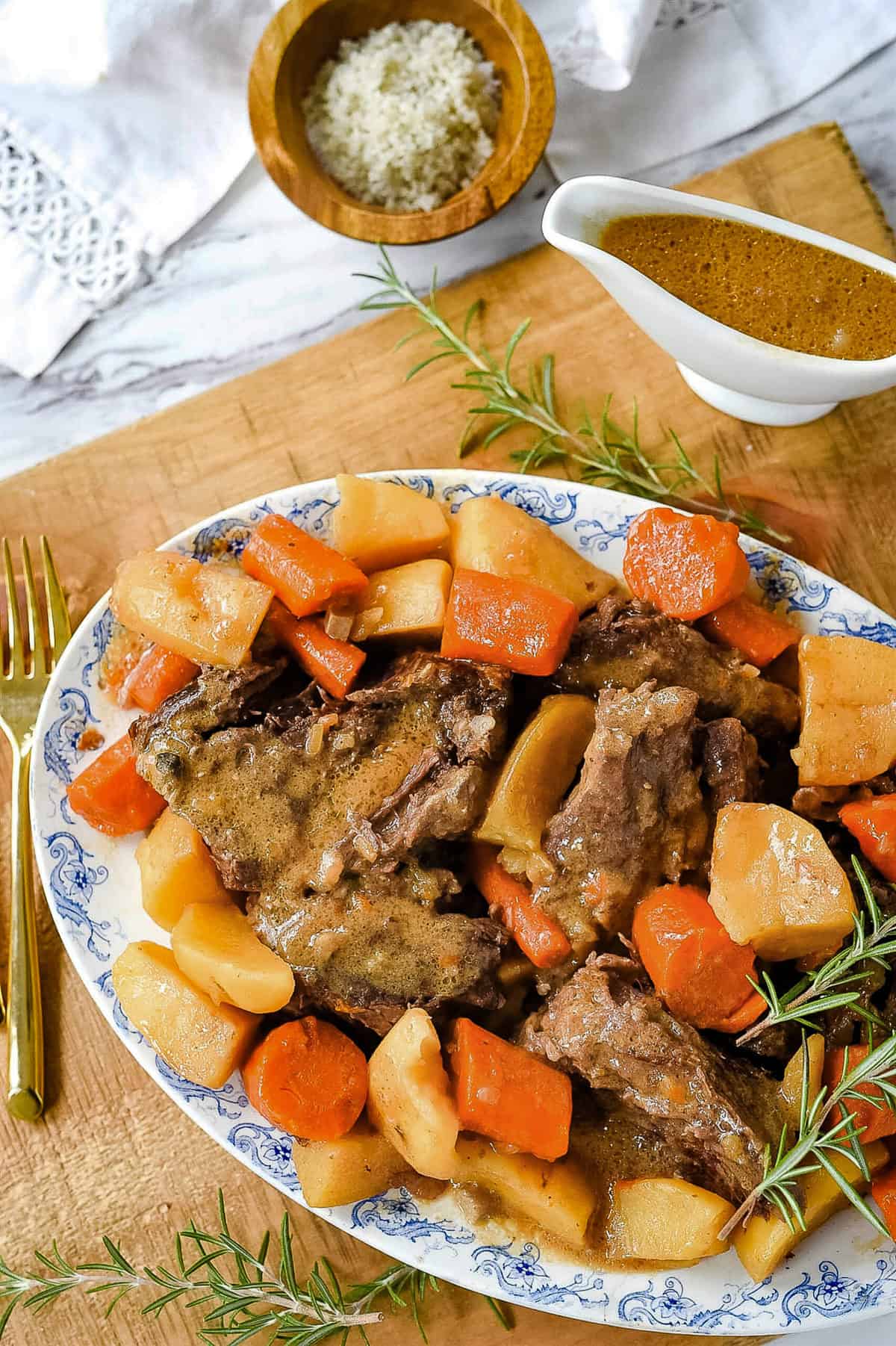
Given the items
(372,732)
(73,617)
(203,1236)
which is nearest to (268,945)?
(372,732)

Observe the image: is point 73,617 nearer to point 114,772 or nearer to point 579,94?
point 114,772

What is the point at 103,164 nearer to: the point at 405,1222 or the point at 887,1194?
the point at 405,1222

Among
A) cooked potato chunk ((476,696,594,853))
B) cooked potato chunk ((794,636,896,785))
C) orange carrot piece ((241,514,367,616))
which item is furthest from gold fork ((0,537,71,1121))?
cooked potato chunk ((794,636,896,785))

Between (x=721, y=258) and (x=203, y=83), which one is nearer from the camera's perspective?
(x=721, y=258)

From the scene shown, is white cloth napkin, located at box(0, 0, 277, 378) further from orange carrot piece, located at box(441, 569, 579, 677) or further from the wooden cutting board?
orange carrot piece, located at box(441, 569, 579, 677)

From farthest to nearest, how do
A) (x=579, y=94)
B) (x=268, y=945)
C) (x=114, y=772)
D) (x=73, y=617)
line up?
(x=579, y=94) → (x=73, y=617) → (x=114, y=772) → (x=268, y=945)
